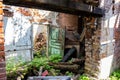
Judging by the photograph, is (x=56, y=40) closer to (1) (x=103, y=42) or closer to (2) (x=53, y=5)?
(1) (x=103, y=42)

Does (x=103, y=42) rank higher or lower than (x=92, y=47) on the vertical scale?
higher

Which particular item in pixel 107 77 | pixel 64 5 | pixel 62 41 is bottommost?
pixel 107 77

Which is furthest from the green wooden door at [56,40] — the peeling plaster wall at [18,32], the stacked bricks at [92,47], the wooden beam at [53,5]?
the wooden beam at [53,5]

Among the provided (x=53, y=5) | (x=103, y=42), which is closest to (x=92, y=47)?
(x=103, y=42)

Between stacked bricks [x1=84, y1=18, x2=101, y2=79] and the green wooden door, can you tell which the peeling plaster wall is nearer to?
the green wooden door

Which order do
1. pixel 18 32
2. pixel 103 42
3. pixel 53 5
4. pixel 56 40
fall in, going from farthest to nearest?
1. pixel 56 40
2. pixel 18 32
3. pixel 103 42
4. pixel 53 5

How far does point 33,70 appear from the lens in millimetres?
5668

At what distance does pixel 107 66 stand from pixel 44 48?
458 centimetres

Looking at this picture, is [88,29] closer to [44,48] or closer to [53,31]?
[53,31]

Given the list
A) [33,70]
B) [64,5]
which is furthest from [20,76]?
[64,5]

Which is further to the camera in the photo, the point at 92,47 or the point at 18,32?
the point at 18,32

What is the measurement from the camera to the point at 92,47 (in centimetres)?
514

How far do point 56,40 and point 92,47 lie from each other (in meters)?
3.61

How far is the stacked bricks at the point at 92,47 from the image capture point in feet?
16.3
